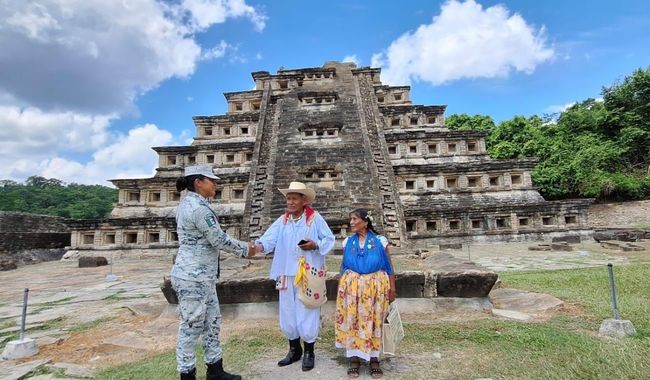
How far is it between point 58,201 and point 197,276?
5320 cm

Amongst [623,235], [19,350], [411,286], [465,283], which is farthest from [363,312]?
[623,235]

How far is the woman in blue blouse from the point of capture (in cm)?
320

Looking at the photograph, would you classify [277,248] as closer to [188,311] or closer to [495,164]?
[188,311]

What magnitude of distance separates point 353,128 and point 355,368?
13318 millimetres

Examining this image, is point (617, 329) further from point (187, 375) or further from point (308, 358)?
point (187, 375)

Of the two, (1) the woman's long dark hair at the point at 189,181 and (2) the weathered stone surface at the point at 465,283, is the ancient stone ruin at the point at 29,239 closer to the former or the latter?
(1) the woman's long dark hair at the point at 189,181

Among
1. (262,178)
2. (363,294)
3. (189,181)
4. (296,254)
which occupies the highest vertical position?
(262,178)

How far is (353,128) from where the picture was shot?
1577 cm

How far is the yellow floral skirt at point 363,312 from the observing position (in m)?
3.19

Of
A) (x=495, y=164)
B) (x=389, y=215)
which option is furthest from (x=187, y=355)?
(x=495, y=164)

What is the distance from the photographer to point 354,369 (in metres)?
3.17

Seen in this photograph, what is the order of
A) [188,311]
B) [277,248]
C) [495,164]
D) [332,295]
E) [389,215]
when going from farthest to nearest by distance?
1. [495,164]
2. [389,215]
3. [332,295]
4. [277,248]
5. [188,311]

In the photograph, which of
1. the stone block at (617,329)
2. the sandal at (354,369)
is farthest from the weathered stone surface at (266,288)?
the stone block at (617,329)

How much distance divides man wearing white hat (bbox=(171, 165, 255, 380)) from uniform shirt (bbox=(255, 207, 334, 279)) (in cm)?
49
